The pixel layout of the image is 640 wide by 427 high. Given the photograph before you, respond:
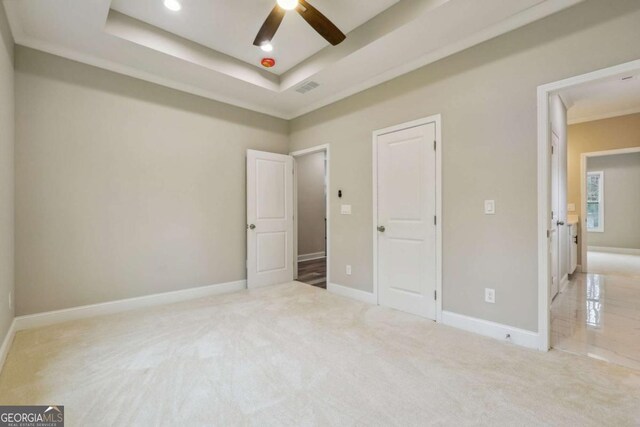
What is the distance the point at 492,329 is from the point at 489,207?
1.13 meters

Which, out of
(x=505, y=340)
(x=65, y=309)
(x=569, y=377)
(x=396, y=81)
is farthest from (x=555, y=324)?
(x=65, y=309)

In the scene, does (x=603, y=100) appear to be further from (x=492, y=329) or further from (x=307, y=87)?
(x=307, y=87)

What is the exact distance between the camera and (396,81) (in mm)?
3424

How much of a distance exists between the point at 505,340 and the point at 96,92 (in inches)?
191

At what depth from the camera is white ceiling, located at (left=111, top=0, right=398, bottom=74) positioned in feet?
8.64

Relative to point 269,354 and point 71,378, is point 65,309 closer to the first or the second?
point 71,378

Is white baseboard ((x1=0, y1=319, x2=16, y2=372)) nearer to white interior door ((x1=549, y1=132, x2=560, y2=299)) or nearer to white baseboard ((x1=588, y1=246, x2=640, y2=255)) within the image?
white interior door ((x1=549, y1=132, x2=560, y2=299))

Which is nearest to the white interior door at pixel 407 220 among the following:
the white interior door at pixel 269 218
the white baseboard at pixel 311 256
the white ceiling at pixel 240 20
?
the white ceiling at pixel 240 20

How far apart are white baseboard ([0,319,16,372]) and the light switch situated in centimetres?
412

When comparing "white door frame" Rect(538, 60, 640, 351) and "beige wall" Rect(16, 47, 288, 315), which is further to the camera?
"beige wall" Rect(16, 47, 288, 315)

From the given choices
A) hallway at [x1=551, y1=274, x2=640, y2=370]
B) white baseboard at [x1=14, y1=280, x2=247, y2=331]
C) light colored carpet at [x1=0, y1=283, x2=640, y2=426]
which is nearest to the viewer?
light colored carpet at [x1=0, y1=283, x2=640, y2=426]

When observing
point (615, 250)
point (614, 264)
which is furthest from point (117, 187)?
point (615, 250)

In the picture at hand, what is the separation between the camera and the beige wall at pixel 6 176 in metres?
2.25

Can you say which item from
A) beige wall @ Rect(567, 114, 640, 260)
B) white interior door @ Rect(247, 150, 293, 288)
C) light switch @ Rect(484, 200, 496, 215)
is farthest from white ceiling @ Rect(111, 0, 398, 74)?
beige wall @ Rect(567, 114, 640, 260)
